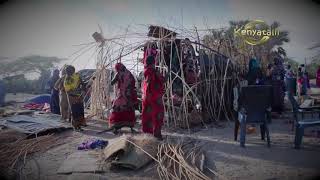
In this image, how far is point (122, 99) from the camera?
21.9ft

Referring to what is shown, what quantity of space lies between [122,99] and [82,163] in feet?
7.41

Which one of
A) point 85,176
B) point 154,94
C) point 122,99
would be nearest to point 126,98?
point 122,99

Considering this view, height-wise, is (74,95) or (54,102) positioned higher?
(74,95)

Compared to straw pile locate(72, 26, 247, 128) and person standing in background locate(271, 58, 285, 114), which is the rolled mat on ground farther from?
person standing in background locate(271, 58, 285, 114)

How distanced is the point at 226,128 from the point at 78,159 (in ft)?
11.4

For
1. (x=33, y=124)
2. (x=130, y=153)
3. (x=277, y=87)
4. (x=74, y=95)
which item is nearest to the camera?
(x=130, y=153)

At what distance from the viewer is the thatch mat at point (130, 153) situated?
4410 mm

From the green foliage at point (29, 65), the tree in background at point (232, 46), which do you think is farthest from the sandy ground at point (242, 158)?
the green foliage at point (29, 65)

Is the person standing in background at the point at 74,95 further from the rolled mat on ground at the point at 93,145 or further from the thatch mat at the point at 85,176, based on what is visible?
the thatch mat at the point at 85,176

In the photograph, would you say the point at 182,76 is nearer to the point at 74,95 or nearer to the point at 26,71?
the point at 74,95

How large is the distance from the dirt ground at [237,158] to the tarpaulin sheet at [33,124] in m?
0.57

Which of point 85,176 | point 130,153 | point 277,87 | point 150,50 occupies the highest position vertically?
point 150,50

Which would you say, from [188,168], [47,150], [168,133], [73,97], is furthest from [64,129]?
[188,168]

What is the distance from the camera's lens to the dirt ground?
4.16m
